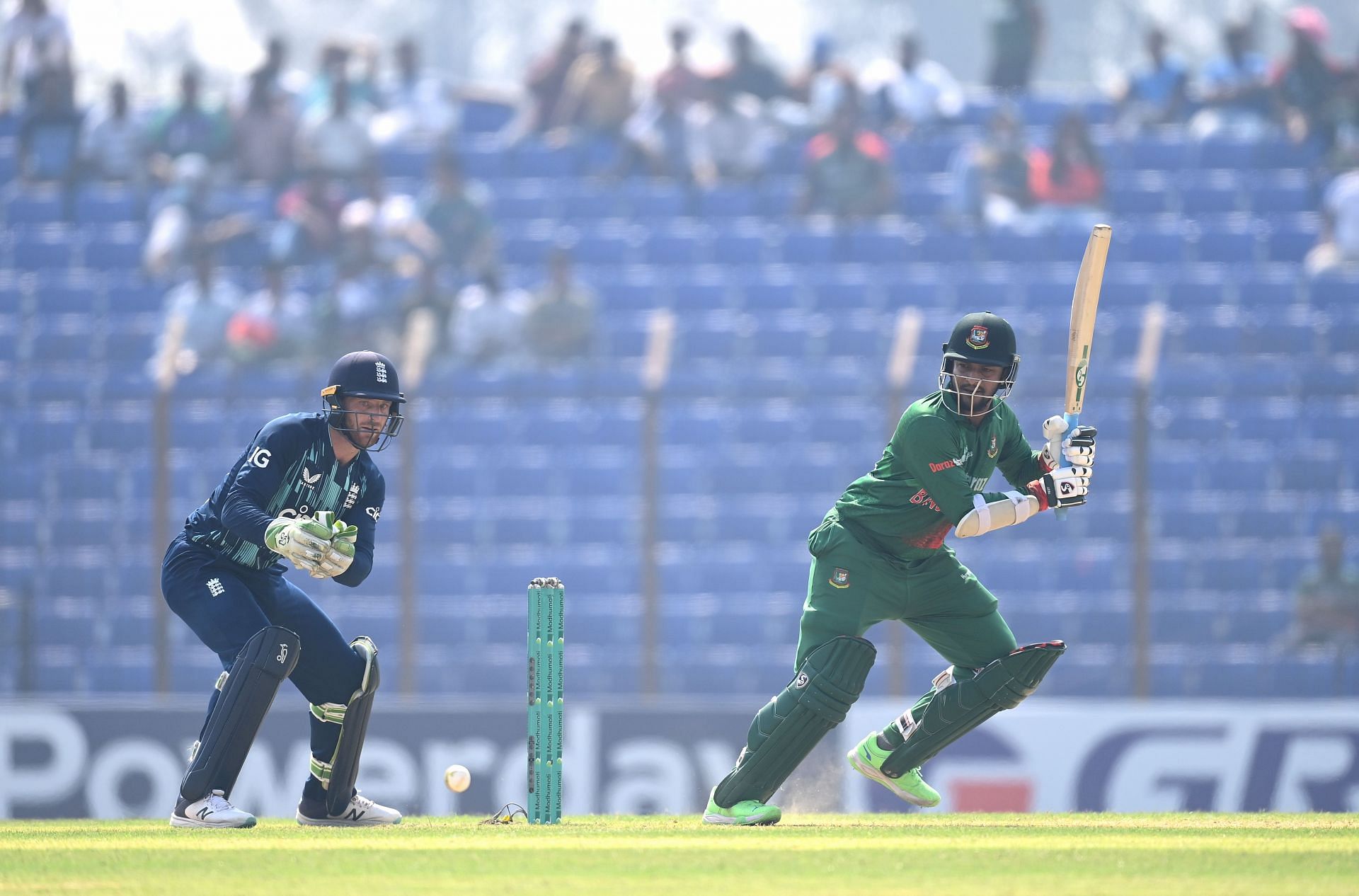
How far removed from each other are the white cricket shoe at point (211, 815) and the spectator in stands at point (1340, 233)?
11222mm

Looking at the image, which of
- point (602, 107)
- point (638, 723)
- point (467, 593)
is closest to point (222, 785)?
point (638, 723)

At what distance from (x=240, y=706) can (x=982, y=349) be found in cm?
271

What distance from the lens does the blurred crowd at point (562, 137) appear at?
15.8 meters

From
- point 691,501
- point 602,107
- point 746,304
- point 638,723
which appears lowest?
point 638,723

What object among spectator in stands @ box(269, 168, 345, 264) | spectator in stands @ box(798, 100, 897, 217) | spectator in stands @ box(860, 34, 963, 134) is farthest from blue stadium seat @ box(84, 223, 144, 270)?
spectator in stands @ box(860, 34, 963, 134)

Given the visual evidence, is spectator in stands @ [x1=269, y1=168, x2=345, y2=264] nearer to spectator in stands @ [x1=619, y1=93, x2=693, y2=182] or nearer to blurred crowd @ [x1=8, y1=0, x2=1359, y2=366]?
blurred crowd @ [x1=8, y1=0, x2=1359, y2=366]

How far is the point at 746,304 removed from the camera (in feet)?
51.5

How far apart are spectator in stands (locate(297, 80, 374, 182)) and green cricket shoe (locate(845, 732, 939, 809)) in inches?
406

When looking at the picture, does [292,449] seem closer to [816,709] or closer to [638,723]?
[816,709]

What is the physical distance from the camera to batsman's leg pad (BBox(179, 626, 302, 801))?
6430mm

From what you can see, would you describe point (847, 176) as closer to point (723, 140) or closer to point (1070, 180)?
point (723, 140)

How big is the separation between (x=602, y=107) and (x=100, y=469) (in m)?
5.13

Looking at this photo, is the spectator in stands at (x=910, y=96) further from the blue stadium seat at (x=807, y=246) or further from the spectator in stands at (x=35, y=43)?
the spectator in stands at (x=35, y=43)

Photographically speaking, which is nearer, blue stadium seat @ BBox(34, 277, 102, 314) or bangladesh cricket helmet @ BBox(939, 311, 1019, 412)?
bangladesh cricket helmet @ BBox(939, 311, 1019, 412)
